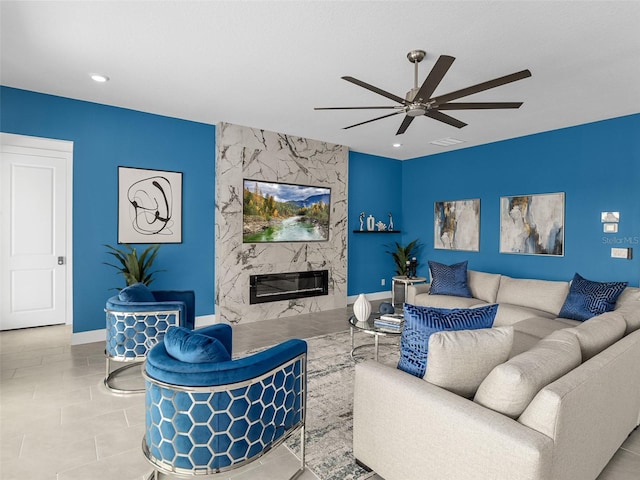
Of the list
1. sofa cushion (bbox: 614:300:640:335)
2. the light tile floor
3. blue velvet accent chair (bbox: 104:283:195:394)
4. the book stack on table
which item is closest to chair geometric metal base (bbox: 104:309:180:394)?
blue velvet accent chair (bbox: 104:283:195:394)

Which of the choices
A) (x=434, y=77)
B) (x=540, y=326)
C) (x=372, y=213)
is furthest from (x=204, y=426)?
(x=372, y=213)

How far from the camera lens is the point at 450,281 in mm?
5102

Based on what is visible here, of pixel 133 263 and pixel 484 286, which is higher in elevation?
pixel 133 263

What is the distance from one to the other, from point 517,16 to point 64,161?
556 centimetres

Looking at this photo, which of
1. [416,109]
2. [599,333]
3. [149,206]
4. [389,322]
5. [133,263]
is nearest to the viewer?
[599,333]

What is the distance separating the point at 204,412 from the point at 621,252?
17.3 feet

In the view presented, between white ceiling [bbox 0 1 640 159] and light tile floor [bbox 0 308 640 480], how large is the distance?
114 inches

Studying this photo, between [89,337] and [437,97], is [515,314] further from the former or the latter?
[89,337]

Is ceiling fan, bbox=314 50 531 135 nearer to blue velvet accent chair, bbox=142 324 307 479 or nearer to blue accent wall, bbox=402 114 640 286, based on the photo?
blue velvet accent chair, bbox=142 324 307 479

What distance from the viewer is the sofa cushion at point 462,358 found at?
1730 millimetres

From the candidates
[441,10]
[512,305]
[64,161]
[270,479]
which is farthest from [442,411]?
[64,161]

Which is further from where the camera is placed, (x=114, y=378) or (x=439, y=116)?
(x=114, y=378)

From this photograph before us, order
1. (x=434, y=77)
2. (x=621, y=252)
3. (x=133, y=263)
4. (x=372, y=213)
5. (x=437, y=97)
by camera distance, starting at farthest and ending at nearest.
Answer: (x=372, y=213), (x=621, y=252), (x=133, y=263), (x=437, y=97), (x=434, y=77)

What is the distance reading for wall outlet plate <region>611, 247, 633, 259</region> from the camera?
445 cm
